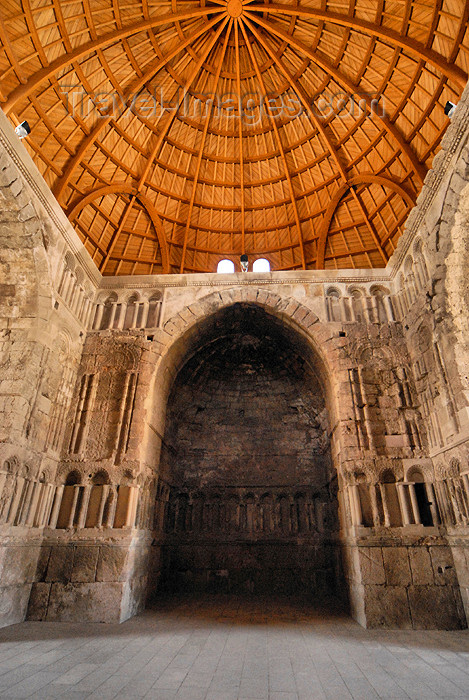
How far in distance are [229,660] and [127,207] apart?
44.7 ft

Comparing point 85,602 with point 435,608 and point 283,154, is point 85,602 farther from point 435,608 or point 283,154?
point 283,154

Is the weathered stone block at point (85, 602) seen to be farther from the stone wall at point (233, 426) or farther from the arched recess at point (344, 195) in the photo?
the arched recess at point (344, 195)

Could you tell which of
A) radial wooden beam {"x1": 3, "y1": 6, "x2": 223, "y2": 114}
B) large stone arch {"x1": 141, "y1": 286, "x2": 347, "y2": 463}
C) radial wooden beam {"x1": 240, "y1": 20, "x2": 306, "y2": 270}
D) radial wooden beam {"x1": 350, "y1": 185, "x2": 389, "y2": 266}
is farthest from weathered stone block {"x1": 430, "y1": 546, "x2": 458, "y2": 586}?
radial wooden beam {"x1": 3, "y1": 6, "x2": 223, "y2": 114}

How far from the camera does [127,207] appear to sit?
45.4 feet

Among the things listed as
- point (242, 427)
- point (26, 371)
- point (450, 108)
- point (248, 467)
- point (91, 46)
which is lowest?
point (248, 467)

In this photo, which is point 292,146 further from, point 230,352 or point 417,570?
point 417,570

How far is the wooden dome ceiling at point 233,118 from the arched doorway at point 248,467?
3.73 meters

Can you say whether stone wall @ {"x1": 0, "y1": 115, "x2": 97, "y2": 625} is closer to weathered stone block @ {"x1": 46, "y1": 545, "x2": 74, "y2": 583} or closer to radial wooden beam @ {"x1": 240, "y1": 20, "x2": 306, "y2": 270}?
weathered stone block @ {"x1": 46, "y1": 545, "x2": 74, "y2": 583}

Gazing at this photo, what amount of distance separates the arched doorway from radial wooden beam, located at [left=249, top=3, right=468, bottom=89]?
25.8 feet

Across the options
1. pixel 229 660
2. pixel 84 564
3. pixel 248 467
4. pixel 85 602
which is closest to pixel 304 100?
pixel 248 467

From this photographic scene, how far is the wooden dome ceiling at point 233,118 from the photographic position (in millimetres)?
10008

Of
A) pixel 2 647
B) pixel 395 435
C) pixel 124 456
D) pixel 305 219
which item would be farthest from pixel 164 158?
pixel 2 647

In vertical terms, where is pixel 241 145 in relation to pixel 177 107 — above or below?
below

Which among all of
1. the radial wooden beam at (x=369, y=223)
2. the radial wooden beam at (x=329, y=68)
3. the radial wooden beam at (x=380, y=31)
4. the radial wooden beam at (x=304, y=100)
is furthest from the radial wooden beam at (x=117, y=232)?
the radial wooden beam at (x=369, y=223)
